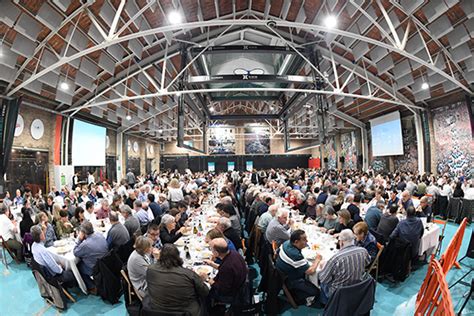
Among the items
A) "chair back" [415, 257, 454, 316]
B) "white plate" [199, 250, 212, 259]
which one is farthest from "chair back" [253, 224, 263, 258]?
"chair back" [415, 257, 454, 316]

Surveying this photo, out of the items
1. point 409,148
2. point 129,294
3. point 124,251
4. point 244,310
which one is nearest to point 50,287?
point 124,251

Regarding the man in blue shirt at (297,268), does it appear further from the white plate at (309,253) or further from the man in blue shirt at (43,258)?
the man in blue shirt at (43,258)

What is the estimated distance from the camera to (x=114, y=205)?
5.82 metres

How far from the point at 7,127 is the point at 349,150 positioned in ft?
72.8

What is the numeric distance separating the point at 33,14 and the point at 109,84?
15.2 feet

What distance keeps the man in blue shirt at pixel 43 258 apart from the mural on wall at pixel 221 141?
74.2 feet

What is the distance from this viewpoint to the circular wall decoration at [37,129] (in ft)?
34.2

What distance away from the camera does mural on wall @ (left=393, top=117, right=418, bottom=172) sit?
1418 centimetres

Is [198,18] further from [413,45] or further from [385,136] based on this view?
[385,136]

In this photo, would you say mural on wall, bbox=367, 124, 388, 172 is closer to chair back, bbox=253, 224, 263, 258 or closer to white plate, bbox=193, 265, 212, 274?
chair back, bbox=253, 224, 263, 258

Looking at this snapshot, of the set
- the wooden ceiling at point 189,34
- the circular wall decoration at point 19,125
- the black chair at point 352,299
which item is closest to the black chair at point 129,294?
the black chair at point 352,299

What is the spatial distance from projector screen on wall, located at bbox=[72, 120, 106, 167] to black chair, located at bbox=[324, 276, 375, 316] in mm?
13550

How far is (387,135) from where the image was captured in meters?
15.6

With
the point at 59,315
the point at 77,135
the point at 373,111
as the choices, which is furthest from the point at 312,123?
the point at 59,315
